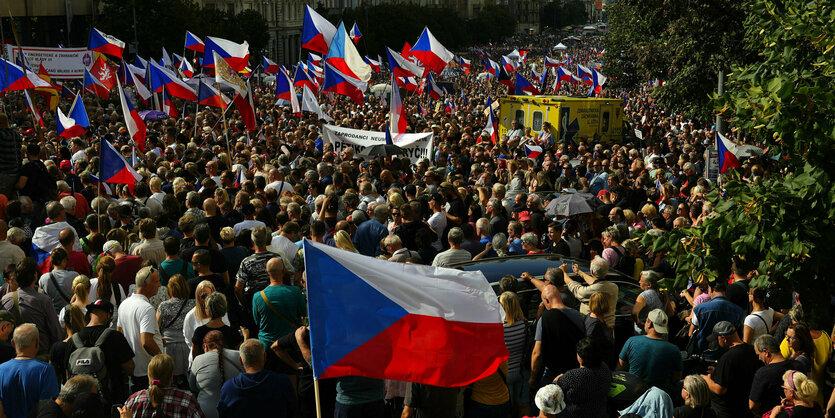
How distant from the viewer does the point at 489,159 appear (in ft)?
56.5

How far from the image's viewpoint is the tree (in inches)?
228

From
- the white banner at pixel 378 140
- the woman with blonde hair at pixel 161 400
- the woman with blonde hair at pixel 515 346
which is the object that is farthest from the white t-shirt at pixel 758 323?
the white banner at pixel 378 140

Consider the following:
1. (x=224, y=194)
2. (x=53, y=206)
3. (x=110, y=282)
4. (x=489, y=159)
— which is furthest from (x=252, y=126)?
(x=110, y=282)

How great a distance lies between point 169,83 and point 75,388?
1717 cm

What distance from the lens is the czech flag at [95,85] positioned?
72.6 ft

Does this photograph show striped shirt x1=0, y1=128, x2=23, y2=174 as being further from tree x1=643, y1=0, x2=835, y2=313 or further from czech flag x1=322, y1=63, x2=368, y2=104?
czech flag x1=322, y1=63, x2=368, y2=104

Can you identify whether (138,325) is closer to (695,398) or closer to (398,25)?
(695,398)

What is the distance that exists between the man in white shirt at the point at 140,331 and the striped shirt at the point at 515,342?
2796mm

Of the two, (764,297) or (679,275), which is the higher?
(679,275)

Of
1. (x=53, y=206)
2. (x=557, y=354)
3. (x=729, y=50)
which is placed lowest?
(x=557, y=354)

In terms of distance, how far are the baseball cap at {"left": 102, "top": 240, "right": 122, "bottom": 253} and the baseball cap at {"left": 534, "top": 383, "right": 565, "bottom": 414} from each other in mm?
4866

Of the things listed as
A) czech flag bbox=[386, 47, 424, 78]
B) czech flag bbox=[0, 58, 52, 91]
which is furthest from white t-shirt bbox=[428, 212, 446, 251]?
czech flag bbox=[386, 47, 424, 78]

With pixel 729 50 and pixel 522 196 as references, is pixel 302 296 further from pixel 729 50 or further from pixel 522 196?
pixel 729 50

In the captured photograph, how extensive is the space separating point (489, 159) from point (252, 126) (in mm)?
4507
